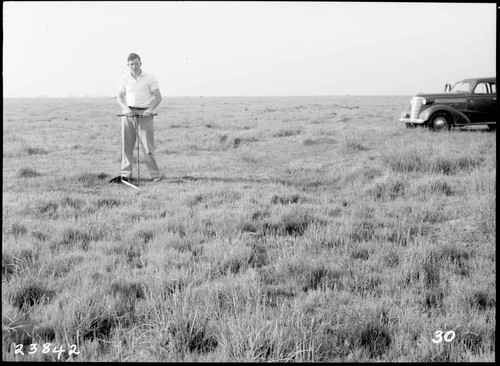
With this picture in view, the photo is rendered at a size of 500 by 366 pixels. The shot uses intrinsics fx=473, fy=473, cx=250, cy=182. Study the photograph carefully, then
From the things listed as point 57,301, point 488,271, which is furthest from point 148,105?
point 488,271

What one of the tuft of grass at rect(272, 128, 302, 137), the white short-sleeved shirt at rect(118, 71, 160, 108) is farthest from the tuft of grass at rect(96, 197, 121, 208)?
the tuft of grass at rect(272, 128, 302, 137)

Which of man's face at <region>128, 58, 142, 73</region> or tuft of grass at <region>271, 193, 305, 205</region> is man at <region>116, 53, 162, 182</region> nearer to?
man's face at <region>128, 58, 142, 73</region>

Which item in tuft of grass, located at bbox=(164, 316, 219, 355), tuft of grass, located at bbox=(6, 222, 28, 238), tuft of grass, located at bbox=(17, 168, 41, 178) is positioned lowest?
tuft of grass, located at bbox=(164, 316, 219, 355)

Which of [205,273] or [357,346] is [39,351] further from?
[357,346]

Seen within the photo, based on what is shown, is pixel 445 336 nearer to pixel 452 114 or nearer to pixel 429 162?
pixel 429 162

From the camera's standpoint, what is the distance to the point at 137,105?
762 centimetres

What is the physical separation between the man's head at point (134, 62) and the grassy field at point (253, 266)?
187 cm

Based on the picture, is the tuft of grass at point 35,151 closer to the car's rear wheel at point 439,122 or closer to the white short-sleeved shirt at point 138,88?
the white short-sleeved shirt at point 138,88

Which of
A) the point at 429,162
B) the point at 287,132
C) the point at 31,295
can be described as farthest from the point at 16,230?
the point at 287,132

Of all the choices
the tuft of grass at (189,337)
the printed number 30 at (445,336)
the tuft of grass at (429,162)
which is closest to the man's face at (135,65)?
the tuft of grass at (429,162)

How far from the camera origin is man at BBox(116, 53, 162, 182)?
748cm

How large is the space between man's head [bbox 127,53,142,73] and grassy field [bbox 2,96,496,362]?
1.87 m

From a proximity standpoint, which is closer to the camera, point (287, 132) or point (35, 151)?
point (35, 151)

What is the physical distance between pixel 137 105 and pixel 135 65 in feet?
2.08
